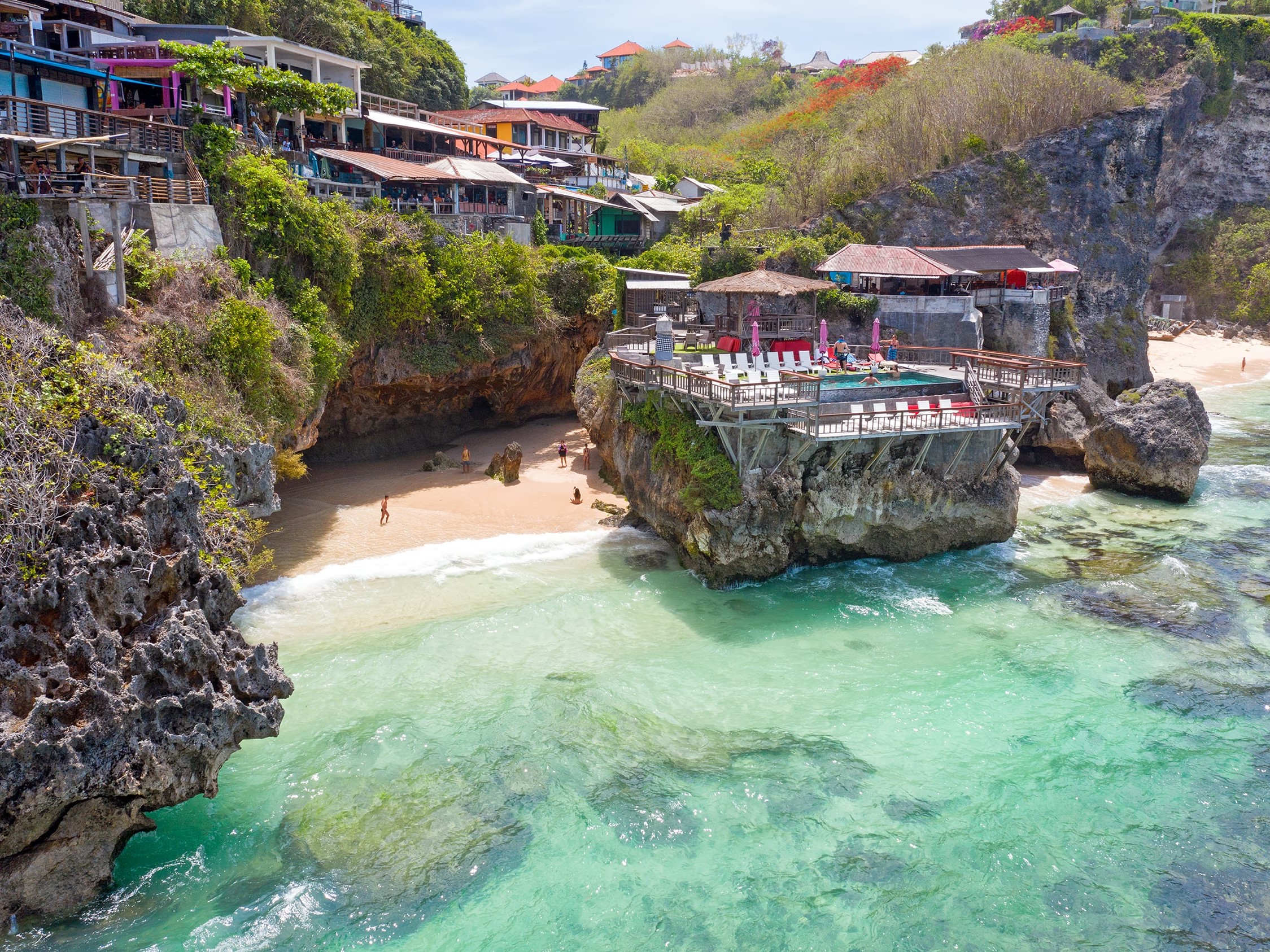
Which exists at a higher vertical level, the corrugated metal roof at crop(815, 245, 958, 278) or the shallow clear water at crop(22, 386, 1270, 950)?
the corrugated metal roof at crop(815, 245, 958, 278)

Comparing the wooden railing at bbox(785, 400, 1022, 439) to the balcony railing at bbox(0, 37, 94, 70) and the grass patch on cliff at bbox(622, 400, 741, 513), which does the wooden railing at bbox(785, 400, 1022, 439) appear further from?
the balcony railing at bbox(0, 37, 94, 70)

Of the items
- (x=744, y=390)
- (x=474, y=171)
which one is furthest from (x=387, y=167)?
(x=744, y=390)

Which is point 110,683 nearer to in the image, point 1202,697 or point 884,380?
point 1202,697

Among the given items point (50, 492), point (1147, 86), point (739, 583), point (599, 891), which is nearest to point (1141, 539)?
point (739, 583)

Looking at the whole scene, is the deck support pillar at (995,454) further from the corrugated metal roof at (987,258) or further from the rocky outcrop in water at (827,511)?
the corrugated metal roof at (987,258)

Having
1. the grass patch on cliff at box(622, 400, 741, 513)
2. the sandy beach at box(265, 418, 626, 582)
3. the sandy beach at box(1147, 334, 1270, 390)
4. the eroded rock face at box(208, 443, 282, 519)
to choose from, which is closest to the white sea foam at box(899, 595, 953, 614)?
the grass patch on cliff at box(622, 400, 741, 513)

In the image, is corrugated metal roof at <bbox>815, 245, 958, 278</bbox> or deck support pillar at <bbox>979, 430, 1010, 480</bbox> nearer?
deck support pillar at <bbox>979, 430, 1010, 480</bbox>

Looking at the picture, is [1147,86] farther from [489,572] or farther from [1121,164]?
[489,572]
